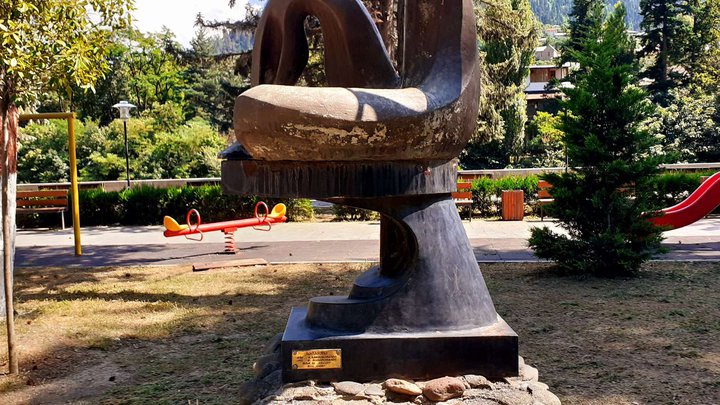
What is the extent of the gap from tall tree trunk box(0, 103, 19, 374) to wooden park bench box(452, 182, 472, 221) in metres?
10.3

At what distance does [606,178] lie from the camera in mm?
9062

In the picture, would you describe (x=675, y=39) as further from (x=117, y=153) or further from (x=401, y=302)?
(x=401, y=302)

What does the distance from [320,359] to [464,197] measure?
12.7 meters

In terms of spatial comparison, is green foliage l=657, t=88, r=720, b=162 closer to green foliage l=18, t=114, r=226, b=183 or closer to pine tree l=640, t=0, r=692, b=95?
pine tree l=640, t=0, r=692, b=95

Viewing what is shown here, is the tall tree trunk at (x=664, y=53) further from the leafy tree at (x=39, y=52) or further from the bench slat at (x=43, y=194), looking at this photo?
the leafy tree at (x=39, y=52)

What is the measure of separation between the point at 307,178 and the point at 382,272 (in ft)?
3.39

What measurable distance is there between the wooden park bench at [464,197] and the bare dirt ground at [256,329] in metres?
5.98

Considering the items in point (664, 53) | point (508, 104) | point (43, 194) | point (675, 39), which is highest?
point (675, 39)

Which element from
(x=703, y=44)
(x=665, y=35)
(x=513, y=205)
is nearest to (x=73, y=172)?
(x=513, y=205)

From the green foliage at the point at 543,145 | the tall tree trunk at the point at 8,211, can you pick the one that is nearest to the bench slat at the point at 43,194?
the tall tree trunk at the point at 8,211

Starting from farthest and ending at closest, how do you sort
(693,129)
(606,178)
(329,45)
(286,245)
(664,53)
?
(664,53) → (693,129) → (286,245) → (606,178) → (329,45)

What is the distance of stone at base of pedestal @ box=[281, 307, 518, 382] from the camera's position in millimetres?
3801

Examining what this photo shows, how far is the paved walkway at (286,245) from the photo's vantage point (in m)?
11.2

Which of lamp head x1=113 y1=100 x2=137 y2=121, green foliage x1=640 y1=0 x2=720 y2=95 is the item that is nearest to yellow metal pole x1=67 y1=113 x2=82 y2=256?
lamp head x1=113 y1=100 x2=137 y2=121
